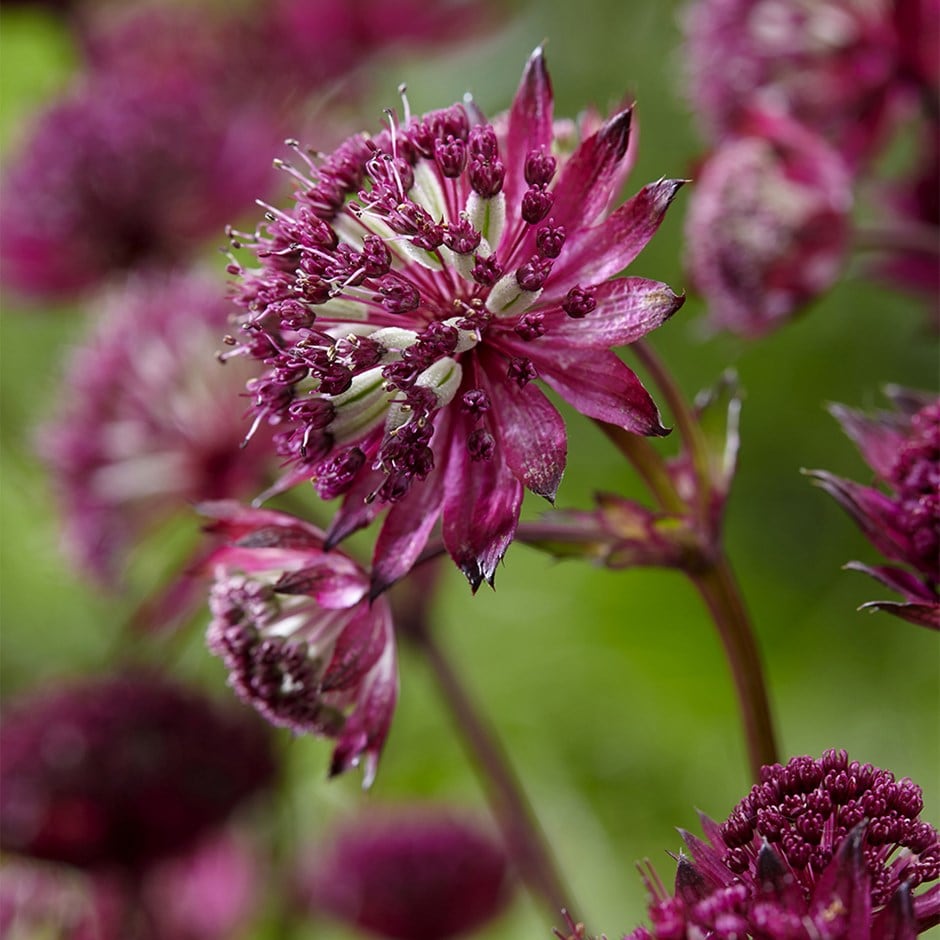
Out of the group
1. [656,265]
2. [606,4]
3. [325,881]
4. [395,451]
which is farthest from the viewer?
[606,4]

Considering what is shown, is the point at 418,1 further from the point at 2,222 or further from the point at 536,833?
the point at 536,833

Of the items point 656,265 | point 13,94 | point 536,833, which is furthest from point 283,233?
point 13,94

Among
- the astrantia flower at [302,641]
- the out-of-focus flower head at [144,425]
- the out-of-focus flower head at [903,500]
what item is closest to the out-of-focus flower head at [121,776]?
the out-of-focus flower head at [144,425]

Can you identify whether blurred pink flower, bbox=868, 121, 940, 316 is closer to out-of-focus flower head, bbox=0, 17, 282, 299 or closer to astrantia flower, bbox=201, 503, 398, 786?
astrantia flower, bbox=201, 503, 398, 786

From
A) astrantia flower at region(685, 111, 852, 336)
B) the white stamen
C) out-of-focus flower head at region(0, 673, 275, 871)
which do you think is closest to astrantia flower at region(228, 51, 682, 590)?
the white stamen

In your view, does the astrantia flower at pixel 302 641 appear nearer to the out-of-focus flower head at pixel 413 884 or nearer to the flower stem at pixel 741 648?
the flower stem at pixel 741 648

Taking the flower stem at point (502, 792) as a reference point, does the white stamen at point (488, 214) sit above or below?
above

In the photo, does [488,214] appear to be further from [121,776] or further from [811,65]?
[121,776]
